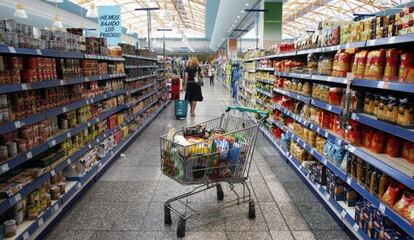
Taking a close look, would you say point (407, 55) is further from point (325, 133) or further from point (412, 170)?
point (325, 133)

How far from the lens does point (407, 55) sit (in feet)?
7.93

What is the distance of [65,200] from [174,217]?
3.70ft

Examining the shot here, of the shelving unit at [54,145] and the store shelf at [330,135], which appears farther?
the store shelf at [330,135]

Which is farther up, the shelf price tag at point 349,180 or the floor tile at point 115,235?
the shelf price tag at point 349,180

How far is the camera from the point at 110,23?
27.7 ft

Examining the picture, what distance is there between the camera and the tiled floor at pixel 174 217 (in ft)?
10.2

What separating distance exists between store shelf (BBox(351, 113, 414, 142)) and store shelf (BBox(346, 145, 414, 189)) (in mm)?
246

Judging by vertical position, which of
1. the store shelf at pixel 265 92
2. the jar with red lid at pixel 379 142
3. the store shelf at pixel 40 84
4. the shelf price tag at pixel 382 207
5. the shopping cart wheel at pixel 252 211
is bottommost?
the shopping cart wheel at pixel 252 211

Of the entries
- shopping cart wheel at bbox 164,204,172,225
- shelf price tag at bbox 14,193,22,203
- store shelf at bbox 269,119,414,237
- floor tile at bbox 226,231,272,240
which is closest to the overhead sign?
store shelf at bbox 269,119,414,237

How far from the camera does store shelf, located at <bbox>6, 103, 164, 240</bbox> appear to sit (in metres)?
2.74

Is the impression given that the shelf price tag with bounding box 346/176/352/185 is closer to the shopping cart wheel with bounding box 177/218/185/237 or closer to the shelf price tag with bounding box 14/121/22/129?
the shopping cart wheel with bounding box 177/218/185/237

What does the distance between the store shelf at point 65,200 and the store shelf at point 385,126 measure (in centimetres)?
286

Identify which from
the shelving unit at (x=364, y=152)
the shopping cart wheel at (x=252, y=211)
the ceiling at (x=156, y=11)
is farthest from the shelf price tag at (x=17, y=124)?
the ceiling at (x=156, y=11)

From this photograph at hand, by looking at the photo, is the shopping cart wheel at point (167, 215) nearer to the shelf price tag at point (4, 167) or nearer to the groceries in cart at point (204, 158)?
the groceries in cart at point (204, 158)
